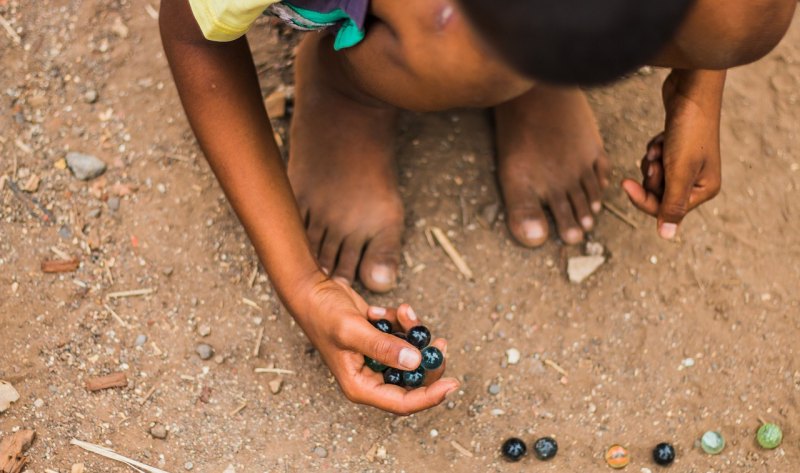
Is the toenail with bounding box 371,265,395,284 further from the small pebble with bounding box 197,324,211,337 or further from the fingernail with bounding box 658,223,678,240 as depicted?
the fingernail with bounding box 658,223,678,240

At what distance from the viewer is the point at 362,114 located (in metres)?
2.25

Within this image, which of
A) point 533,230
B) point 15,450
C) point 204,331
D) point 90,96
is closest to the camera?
point 15,450

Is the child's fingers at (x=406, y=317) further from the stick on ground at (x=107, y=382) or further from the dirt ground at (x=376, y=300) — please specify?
the stick on ground at (x=107, y=382)

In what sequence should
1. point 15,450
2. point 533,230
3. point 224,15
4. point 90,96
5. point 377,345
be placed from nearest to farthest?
1. point 224,15
2. point 377,345
3. point 15,450
4. point 533,230
5. point 90,96

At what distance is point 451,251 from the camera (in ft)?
7.59

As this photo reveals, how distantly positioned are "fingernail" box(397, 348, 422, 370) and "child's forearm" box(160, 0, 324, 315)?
291mm

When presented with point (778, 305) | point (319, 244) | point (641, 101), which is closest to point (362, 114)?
point (319, 244)

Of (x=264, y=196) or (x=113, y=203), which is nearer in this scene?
(x=264, y=196)

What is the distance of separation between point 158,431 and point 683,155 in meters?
1.30

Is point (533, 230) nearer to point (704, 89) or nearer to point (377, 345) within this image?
point (704, 89)

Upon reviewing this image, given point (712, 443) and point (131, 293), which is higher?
point (131, 293)

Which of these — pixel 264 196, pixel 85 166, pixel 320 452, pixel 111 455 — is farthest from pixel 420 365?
pixel 85 166

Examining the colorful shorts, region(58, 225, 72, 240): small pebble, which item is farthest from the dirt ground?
the colorful shorts

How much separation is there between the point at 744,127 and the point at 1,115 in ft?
6.41
